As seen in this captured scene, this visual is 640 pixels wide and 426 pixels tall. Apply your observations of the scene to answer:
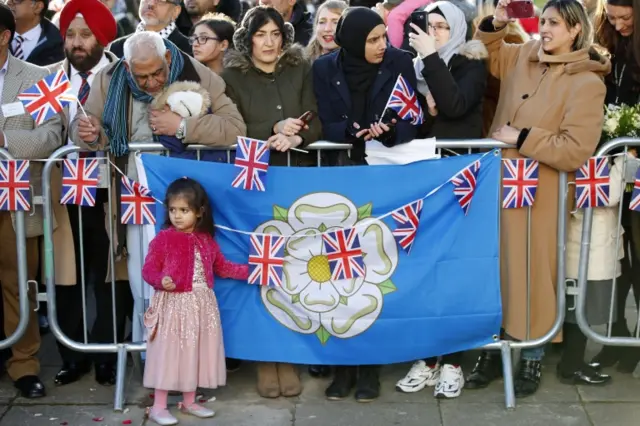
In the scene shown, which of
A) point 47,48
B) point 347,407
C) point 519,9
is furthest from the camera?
point 47,48

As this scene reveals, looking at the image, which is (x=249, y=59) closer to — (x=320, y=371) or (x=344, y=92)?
(x=344, y=92)

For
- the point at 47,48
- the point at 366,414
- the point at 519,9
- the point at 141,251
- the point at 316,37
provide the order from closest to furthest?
the point at 366,414 → the point at 141,251 → the point at 519,9 → the point at 316,37 → the point at 47,48

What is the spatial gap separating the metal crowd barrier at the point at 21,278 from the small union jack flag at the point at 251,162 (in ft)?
4.24

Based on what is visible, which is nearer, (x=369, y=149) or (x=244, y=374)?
(x=369, y=149)

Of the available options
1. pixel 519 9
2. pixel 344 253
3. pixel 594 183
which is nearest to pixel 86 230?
pixel 344 253

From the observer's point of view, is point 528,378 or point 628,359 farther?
point 628,359

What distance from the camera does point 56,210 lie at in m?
6.97

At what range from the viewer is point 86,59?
23.5 feet

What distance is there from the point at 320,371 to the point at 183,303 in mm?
1184

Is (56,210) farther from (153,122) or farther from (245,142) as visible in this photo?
(245,142)

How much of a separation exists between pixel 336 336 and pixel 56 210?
1.86m

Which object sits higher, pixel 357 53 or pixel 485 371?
pixel 357 53

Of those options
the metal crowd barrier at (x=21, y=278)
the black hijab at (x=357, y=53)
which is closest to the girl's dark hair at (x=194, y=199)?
the metal crowd barrier at (x=21, y=278)

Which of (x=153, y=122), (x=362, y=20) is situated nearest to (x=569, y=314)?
(x=362, y=20)
